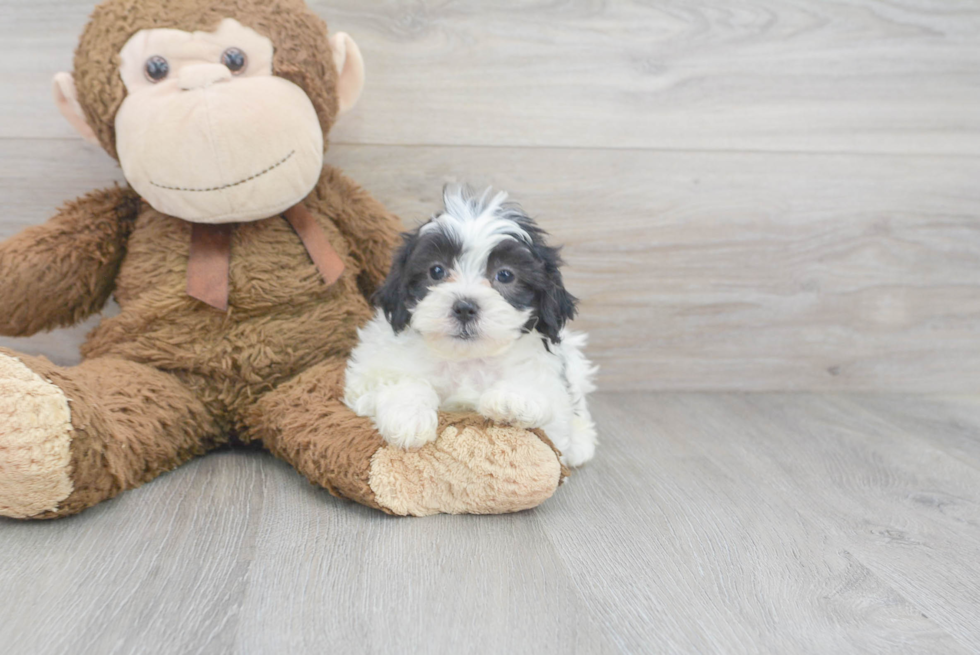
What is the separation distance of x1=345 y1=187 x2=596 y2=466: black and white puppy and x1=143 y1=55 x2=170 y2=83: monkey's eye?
1.60 feet

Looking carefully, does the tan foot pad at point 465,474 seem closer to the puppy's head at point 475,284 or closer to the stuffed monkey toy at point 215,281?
the stuffed monkey toy at point 215,281

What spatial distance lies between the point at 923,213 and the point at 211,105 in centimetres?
173

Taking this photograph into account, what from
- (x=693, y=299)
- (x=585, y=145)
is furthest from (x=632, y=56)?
(x=693, y=299)

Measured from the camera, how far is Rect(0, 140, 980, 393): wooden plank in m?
1.75

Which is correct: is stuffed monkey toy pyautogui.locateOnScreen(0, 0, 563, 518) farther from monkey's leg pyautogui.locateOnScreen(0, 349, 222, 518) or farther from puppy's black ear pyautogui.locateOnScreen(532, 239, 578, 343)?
puppy's black ear pyautogui.locateOnScreen(532, 239, 578, 343)

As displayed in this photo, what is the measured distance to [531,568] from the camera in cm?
98

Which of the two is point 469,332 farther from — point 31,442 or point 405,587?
point 31,442

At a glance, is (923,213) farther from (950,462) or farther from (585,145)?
(585,145)

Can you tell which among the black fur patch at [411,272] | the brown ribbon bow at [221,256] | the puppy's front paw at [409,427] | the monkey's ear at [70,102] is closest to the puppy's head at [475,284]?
the black fur patch at [411,272]

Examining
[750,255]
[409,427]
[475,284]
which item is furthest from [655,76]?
[409,427]

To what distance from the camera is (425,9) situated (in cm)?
162

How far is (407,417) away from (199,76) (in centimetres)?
66

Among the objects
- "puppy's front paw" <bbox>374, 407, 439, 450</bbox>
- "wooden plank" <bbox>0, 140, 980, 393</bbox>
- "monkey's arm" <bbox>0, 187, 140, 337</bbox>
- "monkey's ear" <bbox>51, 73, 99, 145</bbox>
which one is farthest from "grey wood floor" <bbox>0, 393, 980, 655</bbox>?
"monkey's ear" <bbox>51, 73, 99, 145</bbox>

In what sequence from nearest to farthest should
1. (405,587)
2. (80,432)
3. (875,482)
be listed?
(405,587) < (80,432) < (875,482)
